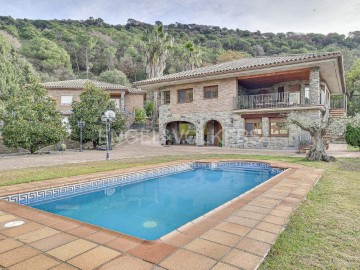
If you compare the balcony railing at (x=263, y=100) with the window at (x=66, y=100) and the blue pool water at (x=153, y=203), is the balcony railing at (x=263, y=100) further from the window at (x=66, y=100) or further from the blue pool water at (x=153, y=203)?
the window at (x=66, y=100)

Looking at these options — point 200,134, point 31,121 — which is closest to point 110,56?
point 200,134

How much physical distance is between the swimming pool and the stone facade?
8321mm

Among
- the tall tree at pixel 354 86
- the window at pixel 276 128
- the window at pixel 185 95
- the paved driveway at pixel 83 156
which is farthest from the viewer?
the tall tree at pixel 354 86

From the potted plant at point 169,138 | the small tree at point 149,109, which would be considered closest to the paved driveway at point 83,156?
the potted plant at point 169,138

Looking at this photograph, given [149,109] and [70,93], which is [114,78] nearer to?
[149,109]

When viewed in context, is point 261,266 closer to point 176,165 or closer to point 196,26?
point 176,165

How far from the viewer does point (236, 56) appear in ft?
127

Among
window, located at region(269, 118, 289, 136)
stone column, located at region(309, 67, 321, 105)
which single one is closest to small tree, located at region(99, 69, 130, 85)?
window, located at region(269, 118, 289, 136)

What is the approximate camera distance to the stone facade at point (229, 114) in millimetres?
16108

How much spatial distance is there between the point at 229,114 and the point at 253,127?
1925 millimetres

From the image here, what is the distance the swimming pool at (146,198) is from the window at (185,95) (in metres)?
12.2

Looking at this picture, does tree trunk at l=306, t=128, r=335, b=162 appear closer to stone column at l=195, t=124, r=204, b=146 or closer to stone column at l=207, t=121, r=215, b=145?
stone column at l=195, t=124, r=204, b=146

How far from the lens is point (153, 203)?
573cm

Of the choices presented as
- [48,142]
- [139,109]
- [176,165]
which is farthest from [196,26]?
[176,165]
